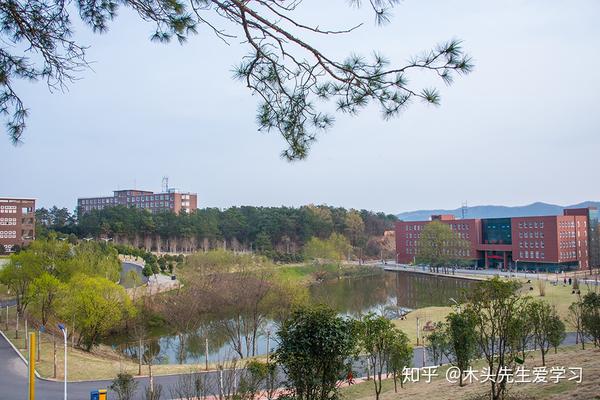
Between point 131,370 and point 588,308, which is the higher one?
point 588,308

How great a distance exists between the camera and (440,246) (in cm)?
4034

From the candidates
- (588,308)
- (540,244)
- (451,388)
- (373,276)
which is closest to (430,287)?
(373,276)

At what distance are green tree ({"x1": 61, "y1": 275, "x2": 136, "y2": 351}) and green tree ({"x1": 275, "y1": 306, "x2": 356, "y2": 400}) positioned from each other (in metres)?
11.8

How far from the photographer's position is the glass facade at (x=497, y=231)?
40.3 meters

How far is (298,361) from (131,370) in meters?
8.97

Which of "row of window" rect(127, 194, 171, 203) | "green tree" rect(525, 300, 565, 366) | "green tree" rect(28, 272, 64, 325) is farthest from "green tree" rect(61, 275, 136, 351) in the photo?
"row of window" rect(127, 194, 171, 203)

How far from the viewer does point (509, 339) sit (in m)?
6.16

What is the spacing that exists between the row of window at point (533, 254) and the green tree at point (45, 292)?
35026 mm

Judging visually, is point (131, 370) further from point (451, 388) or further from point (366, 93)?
point (366, 93)

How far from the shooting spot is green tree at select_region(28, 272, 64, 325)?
52.1ft

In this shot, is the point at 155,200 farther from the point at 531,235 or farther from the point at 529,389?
the point at 529,389

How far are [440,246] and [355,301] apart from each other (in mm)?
16639

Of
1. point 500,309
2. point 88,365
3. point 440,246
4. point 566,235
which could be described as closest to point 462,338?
point 500,309

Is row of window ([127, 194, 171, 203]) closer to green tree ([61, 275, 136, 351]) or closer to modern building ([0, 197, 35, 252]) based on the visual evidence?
modern building ([0, 197, 35, 252])
